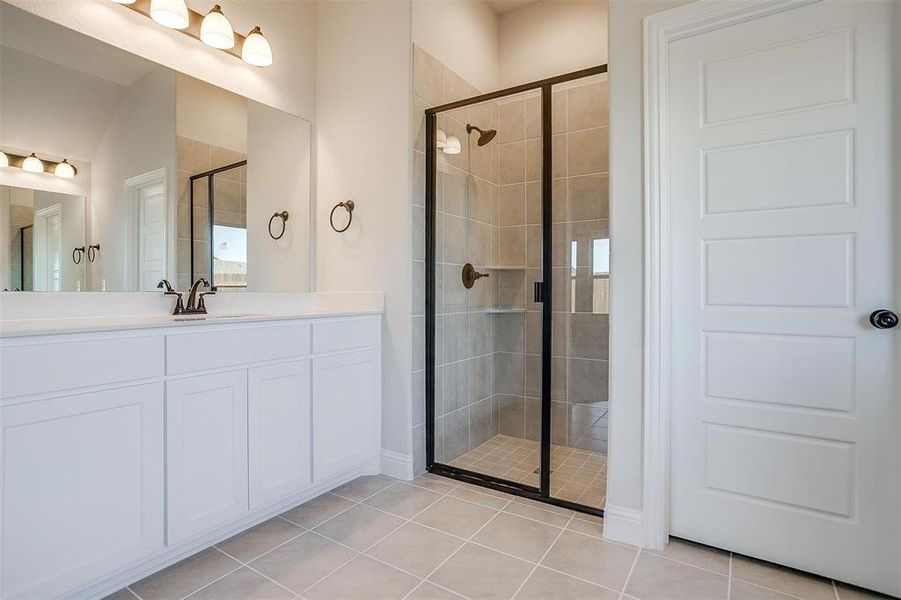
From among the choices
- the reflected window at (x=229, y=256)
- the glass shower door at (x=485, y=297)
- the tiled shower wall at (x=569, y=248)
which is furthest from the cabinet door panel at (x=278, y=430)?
the tiled shower wall at (x=569, y=248)

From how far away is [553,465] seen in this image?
7.76ft

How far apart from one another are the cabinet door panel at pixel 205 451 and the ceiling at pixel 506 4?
2.96 metres

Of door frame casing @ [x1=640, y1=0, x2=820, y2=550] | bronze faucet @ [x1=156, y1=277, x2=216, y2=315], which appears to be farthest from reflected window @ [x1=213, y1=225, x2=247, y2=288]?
door frame casing @ [x1=640, y1=0, x2=820, y2=550]

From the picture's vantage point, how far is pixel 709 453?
5.98ft

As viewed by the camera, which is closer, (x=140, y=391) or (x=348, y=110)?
(x=140, y=391)

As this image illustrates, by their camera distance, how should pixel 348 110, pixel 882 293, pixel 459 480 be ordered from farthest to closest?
pixel 348 110, pixel 459 480, pixel 882 293

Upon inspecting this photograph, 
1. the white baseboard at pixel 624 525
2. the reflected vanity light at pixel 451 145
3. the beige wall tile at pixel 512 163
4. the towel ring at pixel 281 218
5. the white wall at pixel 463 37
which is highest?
the white wall at pixel 463 37

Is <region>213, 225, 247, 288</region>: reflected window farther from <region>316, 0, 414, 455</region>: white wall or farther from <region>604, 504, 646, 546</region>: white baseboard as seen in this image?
<region>604, 504, 646, 546</region>: white baseboard

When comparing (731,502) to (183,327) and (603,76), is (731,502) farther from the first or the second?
(183,327)

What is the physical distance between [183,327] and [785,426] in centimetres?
221

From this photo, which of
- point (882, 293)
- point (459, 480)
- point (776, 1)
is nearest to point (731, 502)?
point (882, 293)

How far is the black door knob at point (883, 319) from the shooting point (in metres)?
1.51

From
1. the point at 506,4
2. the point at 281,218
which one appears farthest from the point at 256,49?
the point at 506,4

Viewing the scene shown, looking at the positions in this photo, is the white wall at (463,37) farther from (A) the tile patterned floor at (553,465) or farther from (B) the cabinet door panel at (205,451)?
(A) the tile patterned floor at (553,465)
